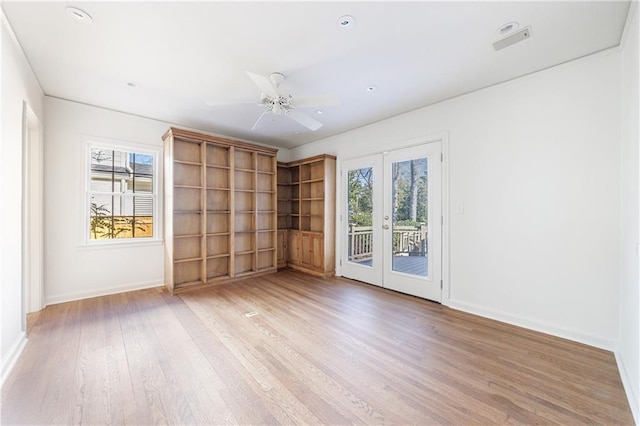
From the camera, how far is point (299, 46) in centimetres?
241

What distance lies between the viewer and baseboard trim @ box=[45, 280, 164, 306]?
354 centimetres

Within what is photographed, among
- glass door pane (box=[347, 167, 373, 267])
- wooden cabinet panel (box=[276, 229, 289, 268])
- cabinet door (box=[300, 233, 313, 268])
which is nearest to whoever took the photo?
glass door pane (box=[347, 167, 373, 267])

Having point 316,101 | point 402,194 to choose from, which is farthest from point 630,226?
point 316,101

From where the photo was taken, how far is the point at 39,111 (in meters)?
3.27

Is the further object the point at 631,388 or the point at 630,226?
the point at 630,226

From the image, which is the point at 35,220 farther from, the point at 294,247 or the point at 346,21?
the point at 346,21

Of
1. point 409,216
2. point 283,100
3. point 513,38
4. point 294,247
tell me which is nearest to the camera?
point 513,38

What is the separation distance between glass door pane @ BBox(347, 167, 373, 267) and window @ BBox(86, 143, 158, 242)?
332cm

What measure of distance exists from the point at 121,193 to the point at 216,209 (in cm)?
139

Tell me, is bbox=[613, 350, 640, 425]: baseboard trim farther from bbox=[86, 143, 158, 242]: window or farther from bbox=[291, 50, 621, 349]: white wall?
bbox=[86, 143, 158, 242]: window

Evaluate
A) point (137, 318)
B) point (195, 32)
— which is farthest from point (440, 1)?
point (137, 318)

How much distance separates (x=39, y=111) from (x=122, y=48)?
5.95 feet

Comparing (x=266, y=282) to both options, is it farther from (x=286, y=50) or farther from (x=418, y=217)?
(x=286, y=50)

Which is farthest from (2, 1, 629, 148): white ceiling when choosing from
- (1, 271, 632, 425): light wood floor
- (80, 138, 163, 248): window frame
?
(1, 271, 632, 425): light wood floor
